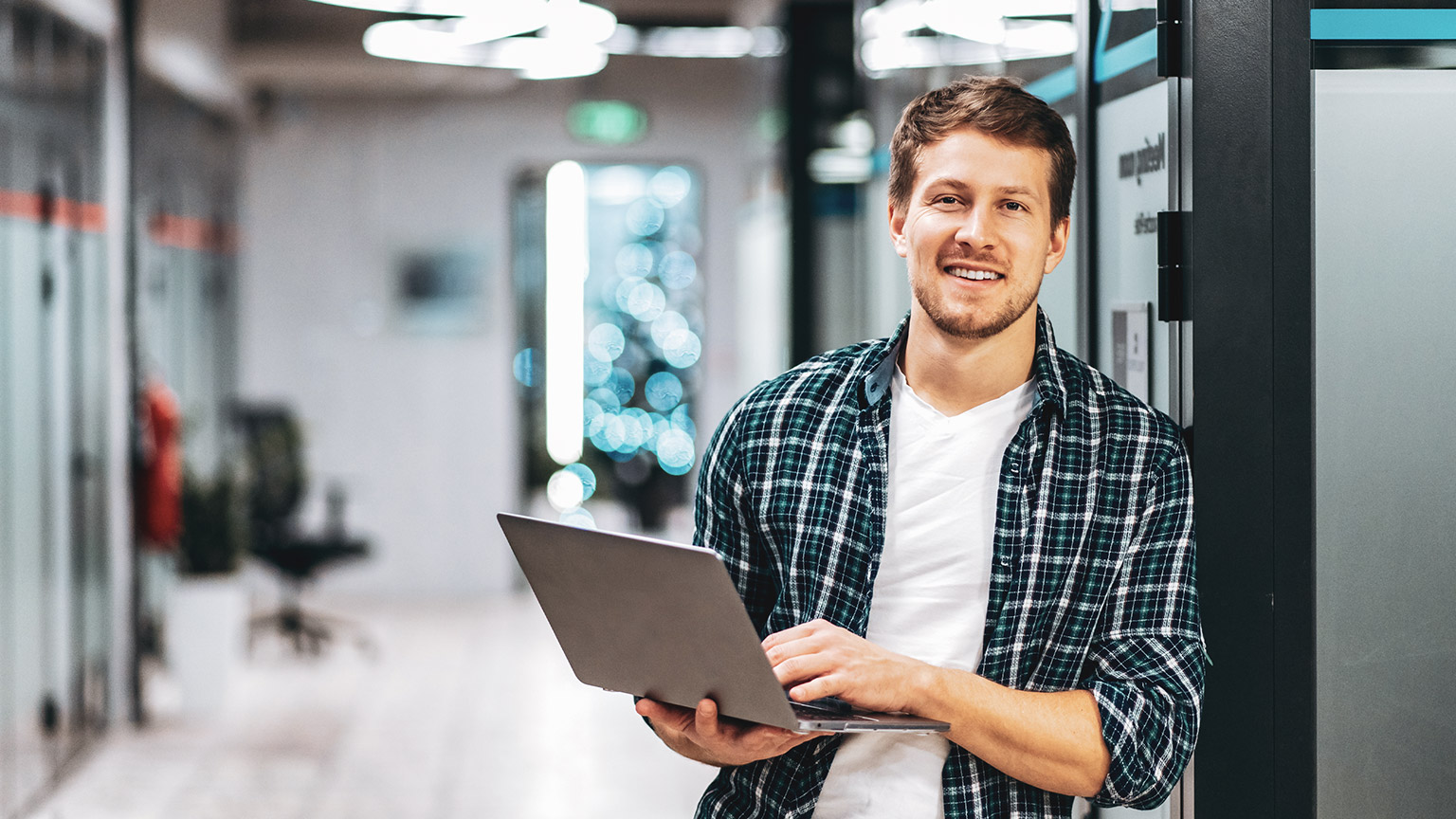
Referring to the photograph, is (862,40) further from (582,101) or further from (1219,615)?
(582,101)

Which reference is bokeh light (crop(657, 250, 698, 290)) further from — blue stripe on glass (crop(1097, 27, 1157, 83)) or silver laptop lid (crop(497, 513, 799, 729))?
silver laptop lid (crop(497, 513, 799, 729))

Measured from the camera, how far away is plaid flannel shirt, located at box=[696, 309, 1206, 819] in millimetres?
1414

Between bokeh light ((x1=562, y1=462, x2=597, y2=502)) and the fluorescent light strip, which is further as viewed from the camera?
bokeh light ((x1=562, y1=462, x2=597, y2=502))

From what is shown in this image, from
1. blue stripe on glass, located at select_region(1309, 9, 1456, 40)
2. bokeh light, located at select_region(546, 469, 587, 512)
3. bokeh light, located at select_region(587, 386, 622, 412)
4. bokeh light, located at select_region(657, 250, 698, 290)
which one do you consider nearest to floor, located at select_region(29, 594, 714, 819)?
bokeh light, located at select_region(546, 469, 587, 512)

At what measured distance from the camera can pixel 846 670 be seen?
132 centimetres

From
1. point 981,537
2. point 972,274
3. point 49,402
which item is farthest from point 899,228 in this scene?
point 49,402

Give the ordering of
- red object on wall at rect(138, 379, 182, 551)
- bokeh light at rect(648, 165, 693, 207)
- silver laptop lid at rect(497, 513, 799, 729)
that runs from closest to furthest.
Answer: silver laptop lid at rect(497, 513, 799, 729) < red object on wall at rect(138, 379, 182, 551) < bokeh light at rect(648, 165, 693, 207)

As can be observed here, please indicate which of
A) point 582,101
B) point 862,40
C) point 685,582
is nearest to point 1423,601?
point 685,582

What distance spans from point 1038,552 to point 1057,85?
1163 mm

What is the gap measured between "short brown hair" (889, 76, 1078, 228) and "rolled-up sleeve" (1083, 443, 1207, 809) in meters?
0.33

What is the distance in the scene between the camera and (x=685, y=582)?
4.18 feet

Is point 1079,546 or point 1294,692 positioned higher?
point 1079,546

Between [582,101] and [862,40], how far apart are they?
495 centimetres

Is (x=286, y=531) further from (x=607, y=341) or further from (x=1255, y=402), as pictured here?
(x=1255, y=402)
